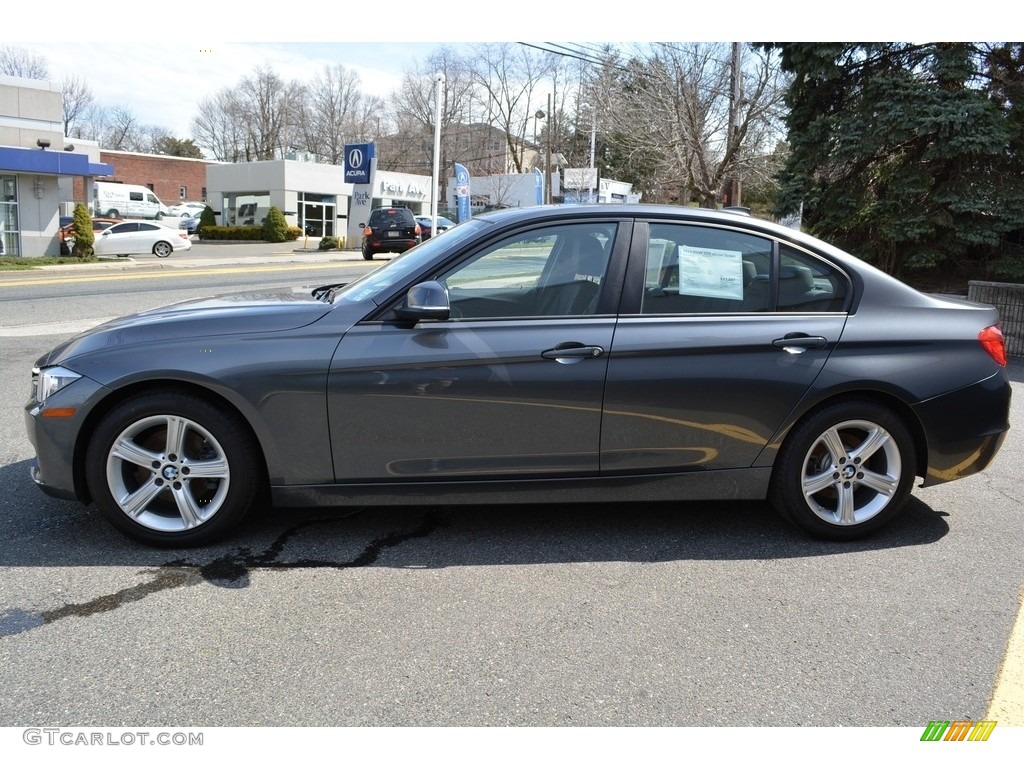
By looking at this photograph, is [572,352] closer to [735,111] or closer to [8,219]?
[735,111]

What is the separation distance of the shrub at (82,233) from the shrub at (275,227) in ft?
50.8

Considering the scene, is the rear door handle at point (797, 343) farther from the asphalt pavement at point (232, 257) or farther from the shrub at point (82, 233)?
the shrub at point (82, 233)

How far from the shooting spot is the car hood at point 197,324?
12.7ft

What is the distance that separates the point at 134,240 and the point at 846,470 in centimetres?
3252

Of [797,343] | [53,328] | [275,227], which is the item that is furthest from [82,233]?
[797,343]

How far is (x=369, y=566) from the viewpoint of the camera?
3.79m

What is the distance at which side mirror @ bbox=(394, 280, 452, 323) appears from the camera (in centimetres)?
376

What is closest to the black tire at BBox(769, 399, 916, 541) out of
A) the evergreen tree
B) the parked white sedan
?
the evergreen tree

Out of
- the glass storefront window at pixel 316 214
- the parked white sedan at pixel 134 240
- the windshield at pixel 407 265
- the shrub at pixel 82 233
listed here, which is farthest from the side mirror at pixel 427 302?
the glass storefront window at pixel 316 214

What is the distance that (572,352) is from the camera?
3.88m

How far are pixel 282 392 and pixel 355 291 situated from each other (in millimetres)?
755

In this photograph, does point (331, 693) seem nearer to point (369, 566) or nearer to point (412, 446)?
point (369, 566)

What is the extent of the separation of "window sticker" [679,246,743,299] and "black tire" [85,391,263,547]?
2.28 meters

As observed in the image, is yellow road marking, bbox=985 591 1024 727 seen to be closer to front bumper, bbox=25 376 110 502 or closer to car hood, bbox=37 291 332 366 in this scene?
car hood, bbox=37 291 332 366
